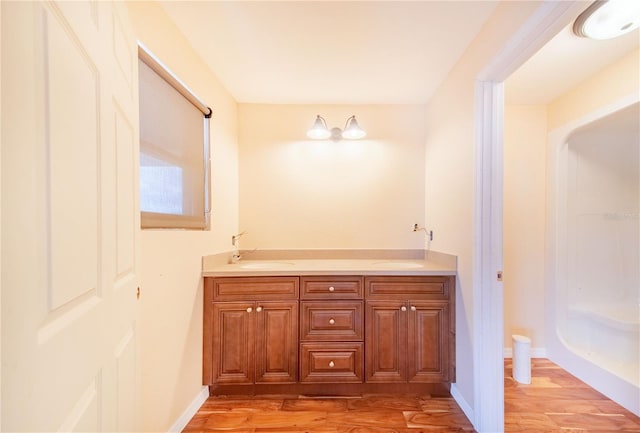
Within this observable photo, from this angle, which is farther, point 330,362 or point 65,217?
point 330,362

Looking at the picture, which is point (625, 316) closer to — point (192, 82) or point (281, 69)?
point (281, 69)

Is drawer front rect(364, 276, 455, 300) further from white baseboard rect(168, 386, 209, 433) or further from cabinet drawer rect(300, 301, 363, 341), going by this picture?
white baseboard rect(168, 386, 209, 433)

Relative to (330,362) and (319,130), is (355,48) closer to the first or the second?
(319,130)

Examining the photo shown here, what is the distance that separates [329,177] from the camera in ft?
7.81

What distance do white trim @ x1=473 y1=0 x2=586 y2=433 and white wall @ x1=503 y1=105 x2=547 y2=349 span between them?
987 millimetres

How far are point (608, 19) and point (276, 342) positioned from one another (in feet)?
8.61

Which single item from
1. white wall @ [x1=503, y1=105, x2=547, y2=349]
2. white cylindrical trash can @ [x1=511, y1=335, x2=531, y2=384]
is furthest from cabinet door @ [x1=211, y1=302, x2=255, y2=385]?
white wall @ [x1=503, y1=105, x2=547, y2=349]

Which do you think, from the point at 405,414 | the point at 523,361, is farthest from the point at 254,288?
the point at 523,361

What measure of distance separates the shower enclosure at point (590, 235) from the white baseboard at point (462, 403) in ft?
3.54

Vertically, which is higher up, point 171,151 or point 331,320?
point 171,151

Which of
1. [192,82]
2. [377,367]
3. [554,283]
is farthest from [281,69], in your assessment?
[554,283]

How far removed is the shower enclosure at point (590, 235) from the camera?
2043mm

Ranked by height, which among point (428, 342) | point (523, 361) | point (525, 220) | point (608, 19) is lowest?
point (523, 361)

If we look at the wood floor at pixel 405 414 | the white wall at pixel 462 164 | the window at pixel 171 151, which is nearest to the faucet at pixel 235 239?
the window at pixel 171 151
